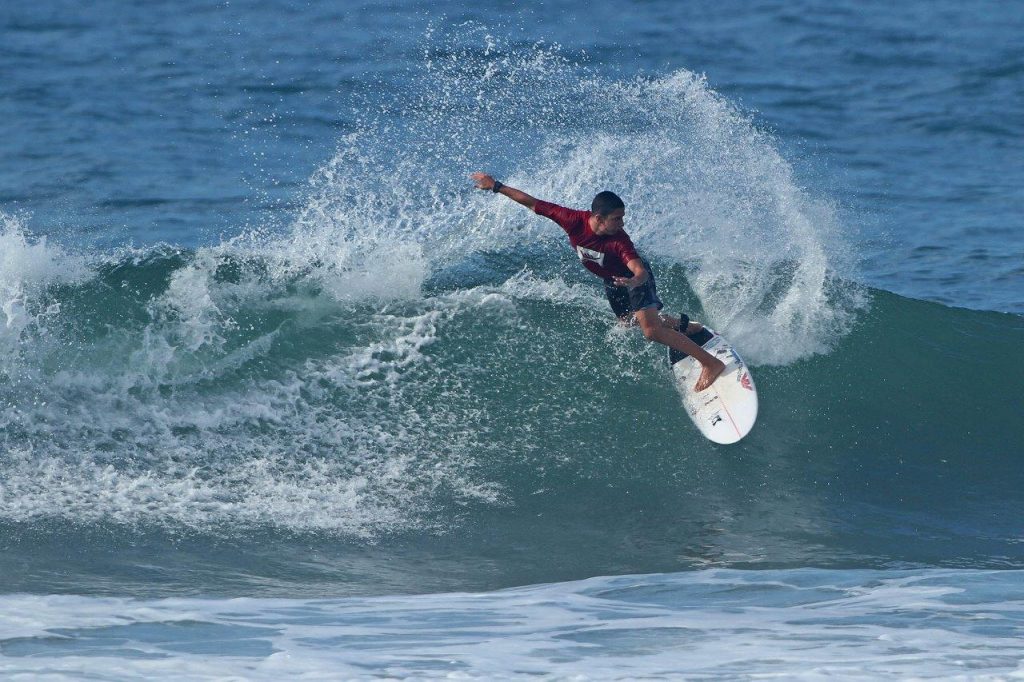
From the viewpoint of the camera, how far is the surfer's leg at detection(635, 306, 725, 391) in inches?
344

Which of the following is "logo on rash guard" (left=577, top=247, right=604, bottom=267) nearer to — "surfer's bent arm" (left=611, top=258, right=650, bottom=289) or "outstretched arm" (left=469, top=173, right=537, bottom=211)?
"surfer's bent arm" (left=611, top=258, right=650, bottom=289)

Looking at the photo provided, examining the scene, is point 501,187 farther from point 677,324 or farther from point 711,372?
point 711,372

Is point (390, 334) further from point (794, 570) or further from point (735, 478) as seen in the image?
point (794, 570)

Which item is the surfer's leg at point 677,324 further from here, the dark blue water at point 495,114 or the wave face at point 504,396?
the dark blue water at point 495,114

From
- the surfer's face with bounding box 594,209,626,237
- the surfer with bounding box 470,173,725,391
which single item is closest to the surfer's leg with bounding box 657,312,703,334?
the surfer with bounding box 470,173,725,391

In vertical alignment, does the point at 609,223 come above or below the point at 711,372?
above

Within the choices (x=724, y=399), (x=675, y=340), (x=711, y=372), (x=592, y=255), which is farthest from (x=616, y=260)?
(x=724, y=399)

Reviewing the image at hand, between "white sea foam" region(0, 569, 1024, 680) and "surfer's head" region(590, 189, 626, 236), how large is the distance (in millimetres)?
2449

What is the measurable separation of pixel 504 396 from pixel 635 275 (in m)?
1.51

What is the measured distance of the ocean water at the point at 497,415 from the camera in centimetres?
632

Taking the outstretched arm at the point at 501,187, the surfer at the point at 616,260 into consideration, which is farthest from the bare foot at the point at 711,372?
the outstretched arm at the point at 501,187

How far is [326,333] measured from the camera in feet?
32.1

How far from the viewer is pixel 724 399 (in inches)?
351

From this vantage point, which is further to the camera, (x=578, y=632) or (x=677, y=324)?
(x=677, y=324)
